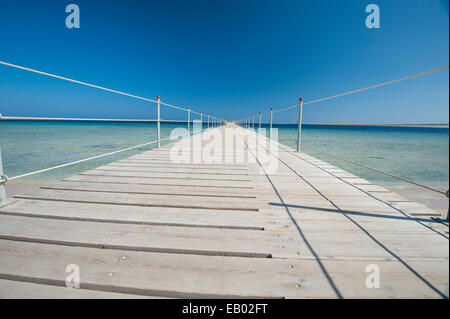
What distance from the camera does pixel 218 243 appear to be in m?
0.76

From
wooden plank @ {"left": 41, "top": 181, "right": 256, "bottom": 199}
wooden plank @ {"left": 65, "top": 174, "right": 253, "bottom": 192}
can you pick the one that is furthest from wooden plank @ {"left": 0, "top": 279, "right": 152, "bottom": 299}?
wooden plank @ {"left": 65, "top": 174, "right": 253, "bottom": 192}

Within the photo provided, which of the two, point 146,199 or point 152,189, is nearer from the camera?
point 146,199

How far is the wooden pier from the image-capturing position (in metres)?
0.57

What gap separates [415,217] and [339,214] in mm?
346

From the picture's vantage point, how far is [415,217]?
3.26ft

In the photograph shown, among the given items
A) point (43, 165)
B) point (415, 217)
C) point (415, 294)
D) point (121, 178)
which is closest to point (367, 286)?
point (415, 294)

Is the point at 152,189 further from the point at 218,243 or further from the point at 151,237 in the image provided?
the point at 218,243

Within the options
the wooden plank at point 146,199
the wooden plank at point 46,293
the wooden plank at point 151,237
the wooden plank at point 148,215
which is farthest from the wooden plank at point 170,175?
the wooden plank at point 46,293

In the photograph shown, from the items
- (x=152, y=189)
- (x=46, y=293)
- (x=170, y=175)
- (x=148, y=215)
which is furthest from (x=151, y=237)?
(x=170, y=175)

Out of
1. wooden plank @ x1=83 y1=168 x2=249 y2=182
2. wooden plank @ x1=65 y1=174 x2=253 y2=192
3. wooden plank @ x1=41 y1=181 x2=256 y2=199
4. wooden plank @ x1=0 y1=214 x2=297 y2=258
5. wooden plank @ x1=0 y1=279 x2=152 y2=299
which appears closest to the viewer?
wooden plank @ x1=0 y1=279 x2=152 y2=299

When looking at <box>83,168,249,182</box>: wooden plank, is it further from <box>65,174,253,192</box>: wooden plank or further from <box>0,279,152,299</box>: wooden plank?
<box>0,279,152,299</box>: wooden plank

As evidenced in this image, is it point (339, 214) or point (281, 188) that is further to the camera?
point (281, 188)

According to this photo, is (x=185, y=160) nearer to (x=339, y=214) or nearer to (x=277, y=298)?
(x=339, y=214)
